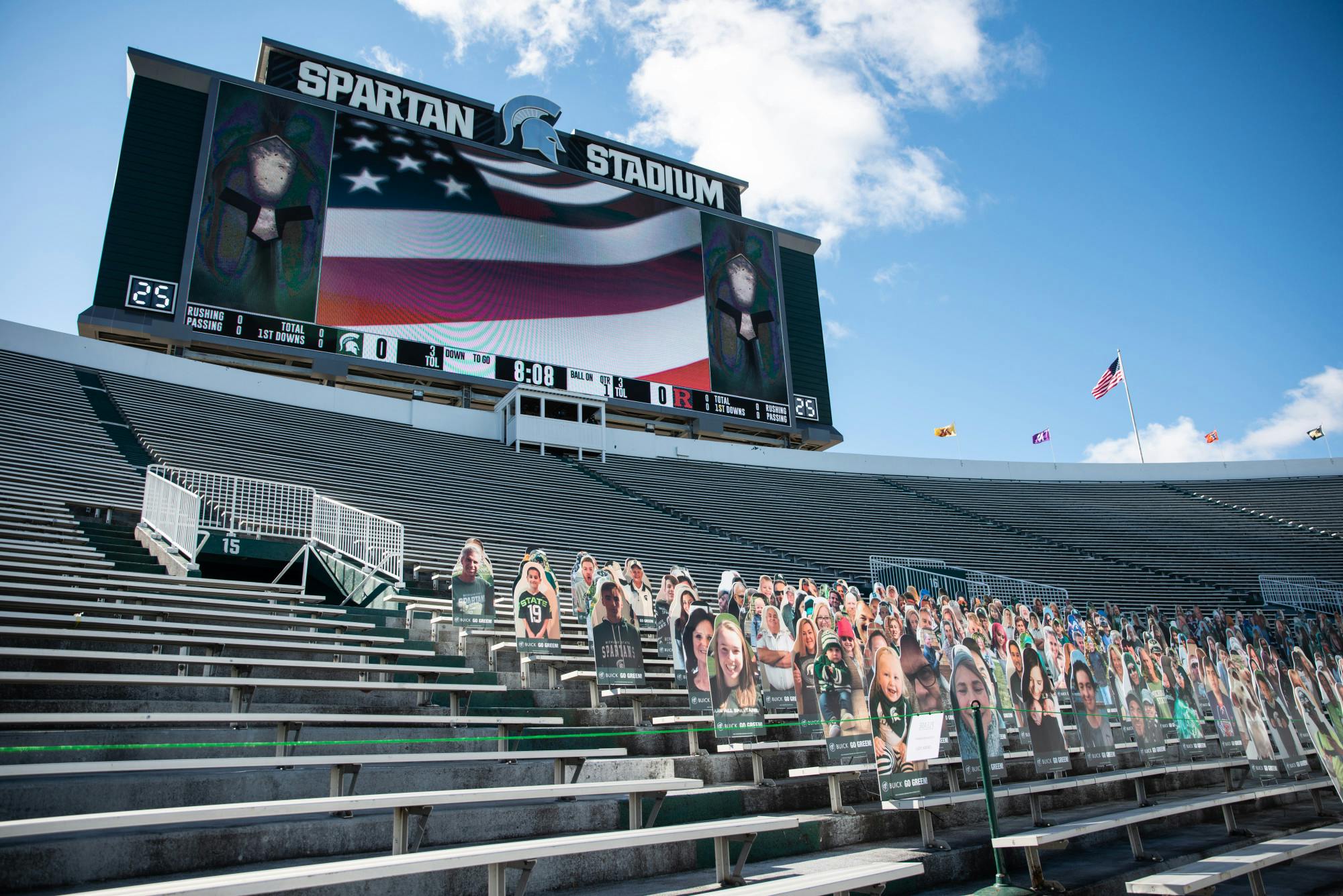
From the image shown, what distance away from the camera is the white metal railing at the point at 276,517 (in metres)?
9.43

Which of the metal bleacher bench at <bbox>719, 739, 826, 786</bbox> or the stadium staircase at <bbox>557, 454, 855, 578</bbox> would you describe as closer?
the metal bleacher bench at <bbox>719, 739, 826, 786</bbox>

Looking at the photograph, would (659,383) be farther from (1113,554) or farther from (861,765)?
(861,765)

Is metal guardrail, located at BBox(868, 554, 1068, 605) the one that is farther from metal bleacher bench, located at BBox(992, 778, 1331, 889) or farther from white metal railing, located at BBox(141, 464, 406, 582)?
white metal railing, located at BBox(141, 464, 406, 582)

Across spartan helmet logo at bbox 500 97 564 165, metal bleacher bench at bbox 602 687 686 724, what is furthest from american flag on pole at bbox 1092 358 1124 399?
metal bleacher bench at bbox 602 687 686 724

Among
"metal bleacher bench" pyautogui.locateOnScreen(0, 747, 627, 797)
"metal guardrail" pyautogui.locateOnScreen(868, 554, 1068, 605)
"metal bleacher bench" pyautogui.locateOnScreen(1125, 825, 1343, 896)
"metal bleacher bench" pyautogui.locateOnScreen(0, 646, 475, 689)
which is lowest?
"metal bleacher bench" pyautogui.locateOnScreen(1125, 825, 1343, 896)

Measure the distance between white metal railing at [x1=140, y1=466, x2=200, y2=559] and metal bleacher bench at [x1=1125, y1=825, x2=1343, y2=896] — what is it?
26.7 ft

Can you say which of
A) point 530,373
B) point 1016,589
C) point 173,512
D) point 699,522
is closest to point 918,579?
point 1016,589

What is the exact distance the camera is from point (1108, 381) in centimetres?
2880

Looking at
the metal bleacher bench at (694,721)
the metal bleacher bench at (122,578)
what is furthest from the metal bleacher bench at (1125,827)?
the metal bleacher bench at (122,578)

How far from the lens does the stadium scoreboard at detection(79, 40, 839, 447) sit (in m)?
19.8

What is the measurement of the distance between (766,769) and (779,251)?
2506 centimetres

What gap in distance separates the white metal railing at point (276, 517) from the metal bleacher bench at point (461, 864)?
22.2 feet

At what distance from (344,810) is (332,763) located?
227 millimetres

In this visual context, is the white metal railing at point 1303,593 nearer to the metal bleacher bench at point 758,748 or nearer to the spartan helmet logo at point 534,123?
the metal bleacher bench at point 758,748
